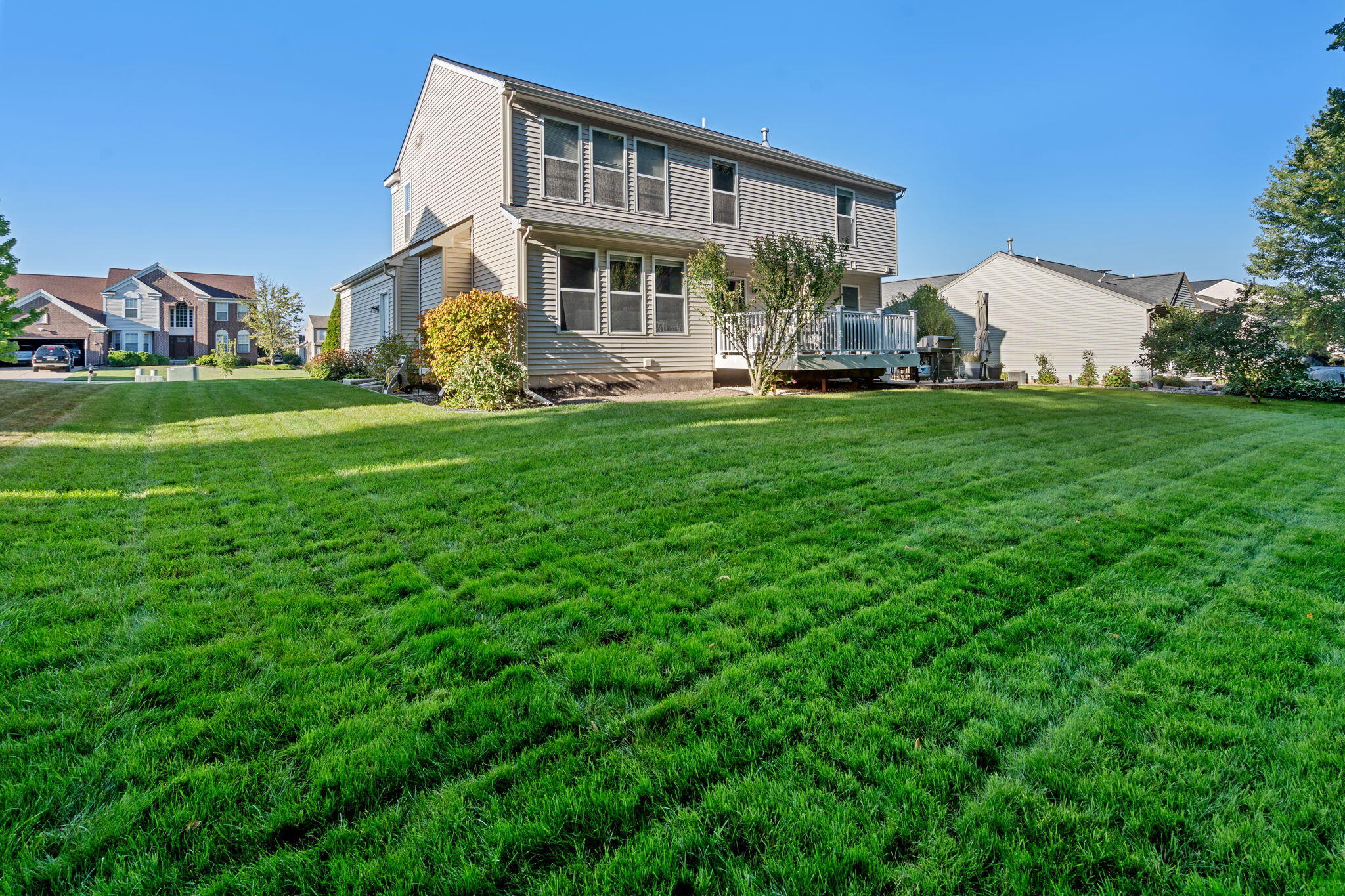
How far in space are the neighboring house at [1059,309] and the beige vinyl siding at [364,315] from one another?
63.0 ft

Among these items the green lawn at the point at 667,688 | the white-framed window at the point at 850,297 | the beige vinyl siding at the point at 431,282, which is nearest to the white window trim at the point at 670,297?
the beige vinyl siding at the point at 431,282

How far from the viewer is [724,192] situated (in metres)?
15.7

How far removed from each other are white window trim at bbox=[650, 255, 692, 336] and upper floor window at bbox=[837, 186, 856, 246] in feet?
21.1

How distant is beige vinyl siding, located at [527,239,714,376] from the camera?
489 inches

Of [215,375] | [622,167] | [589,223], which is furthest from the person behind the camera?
[215,375]

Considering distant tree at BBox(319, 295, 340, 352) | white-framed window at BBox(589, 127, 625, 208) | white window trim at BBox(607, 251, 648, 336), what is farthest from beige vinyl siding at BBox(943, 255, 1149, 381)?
distant tree at BBox(319, 295, 340, 352)

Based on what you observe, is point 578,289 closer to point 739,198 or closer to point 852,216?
point 739,198

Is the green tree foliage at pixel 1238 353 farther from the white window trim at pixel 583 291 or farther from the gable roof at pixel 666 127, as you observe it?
the white window trim at pixel 583 291

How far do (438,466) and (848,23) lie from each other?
714 inches

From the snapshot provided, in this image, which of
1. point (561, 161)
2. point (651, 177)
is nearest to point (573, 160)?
point (561, 161)

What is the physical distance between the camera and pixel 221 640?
238 centimetres

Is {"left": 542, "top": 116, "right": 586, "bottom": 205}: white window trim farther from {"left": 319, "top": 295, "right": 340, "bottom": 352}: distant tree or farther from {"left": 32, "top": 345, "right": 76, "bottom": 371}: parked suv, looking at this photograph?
{"left": 32, "top": 345, "right": 76, "bottom": 371}: parked suv

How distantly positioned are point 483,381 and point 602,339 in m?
3.64

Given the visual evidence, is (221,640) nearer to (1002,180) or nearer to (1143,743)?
(1143,743)
